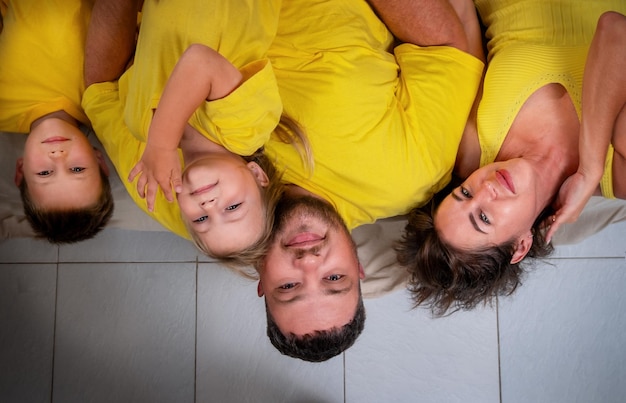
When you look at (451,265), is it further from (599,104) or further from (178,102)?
(178,102)

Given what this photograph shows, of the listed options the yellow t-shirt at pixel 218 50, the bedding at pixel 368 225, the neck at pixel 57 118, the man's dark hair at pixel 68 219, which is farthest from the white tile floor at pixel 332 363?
the yellow t-shirt at pixel 218 50

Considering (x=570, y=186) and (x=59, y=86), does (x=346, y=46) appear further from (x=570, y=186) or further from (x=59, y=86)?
(x=59, y=86)

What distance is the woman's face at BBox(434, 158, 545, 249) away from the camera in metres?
1.17

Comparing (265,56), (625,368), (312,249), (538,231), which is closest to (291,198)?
(312,249)

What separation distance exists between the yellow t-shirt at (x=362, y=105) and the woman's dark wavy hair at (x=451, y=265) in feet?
0.37

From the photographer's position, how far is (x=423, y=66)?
4.23 ft

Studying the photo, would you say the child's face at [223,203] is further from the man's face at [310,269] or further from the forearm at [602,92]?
the forearm at [602,92]

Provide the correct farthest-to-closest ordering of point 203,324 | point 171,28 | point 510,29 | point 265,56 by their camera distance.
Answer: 1. point 203,324
2. point 510,29
3. point 265,56
4. point 171,28

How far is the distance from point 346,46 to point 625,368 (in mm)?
1178

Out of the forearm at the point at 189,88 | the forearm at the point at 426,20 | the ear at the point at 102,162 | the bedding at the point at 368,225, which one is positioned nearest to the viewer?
the forearm at the point at 189,88

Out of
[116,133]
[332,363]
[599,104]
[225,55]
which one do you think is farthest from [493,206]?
[116,133]

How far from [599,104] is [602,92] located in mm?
23

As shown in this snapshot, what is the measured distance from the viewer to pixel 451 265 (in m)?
1.34

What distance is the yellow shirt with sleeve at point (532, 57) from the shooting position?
1.24 m
